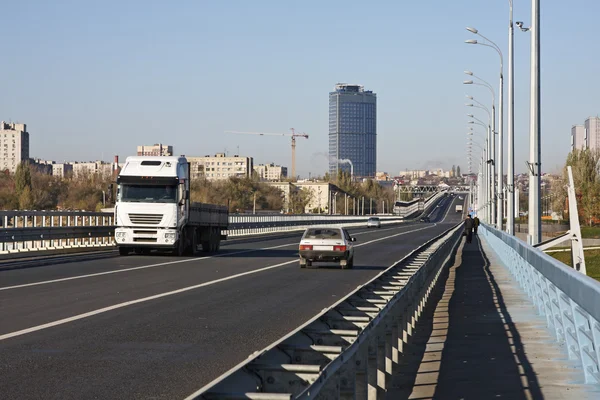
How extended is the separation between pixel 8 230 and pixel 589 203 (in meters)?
125

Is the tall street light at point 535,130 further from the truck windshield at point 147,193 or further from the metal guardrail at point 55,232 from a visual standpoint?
the metal guardrail at point 55,232

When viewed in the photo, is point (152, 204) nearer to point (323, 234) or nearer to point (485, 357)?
point (323, 234)

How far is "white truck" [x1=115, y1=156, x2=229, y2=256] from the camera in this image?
119ft

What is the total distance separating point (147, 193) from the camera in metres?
36.5

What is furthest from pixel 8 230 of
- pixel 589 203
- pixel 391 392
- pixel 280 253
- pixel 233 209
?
pixel 233 209

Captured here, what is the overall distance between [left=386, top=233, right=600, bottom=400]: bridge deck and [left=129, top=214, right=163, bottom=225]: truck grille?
15692 millimetres

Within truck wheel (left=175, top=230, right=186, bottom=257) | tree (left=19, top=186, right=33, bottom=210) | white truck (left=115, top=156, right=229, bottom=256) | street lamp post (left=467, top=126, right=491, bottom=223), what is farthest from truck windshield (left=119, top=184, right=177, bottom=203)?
tree (left=19, top=186, right=33, bottom=210)

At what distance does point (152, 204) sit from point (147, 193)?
0.55 m

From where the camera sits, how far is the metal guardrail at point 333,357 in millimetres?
5816

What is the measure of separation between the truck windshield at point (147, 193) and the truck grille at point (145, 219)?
54 cm

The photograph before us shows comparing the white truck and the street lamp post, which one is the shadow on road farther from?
the street lamp post

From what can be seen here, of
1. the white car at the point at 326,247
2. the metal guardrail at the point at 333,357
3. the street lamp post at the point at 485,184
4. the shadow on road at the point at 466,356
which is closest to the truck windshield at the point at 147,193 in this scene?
the white car at the point at 326,247

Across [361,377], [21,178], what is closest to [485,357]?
[361,377]

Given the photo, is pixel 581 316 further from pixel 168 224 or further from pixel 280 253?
pixel 280 253
